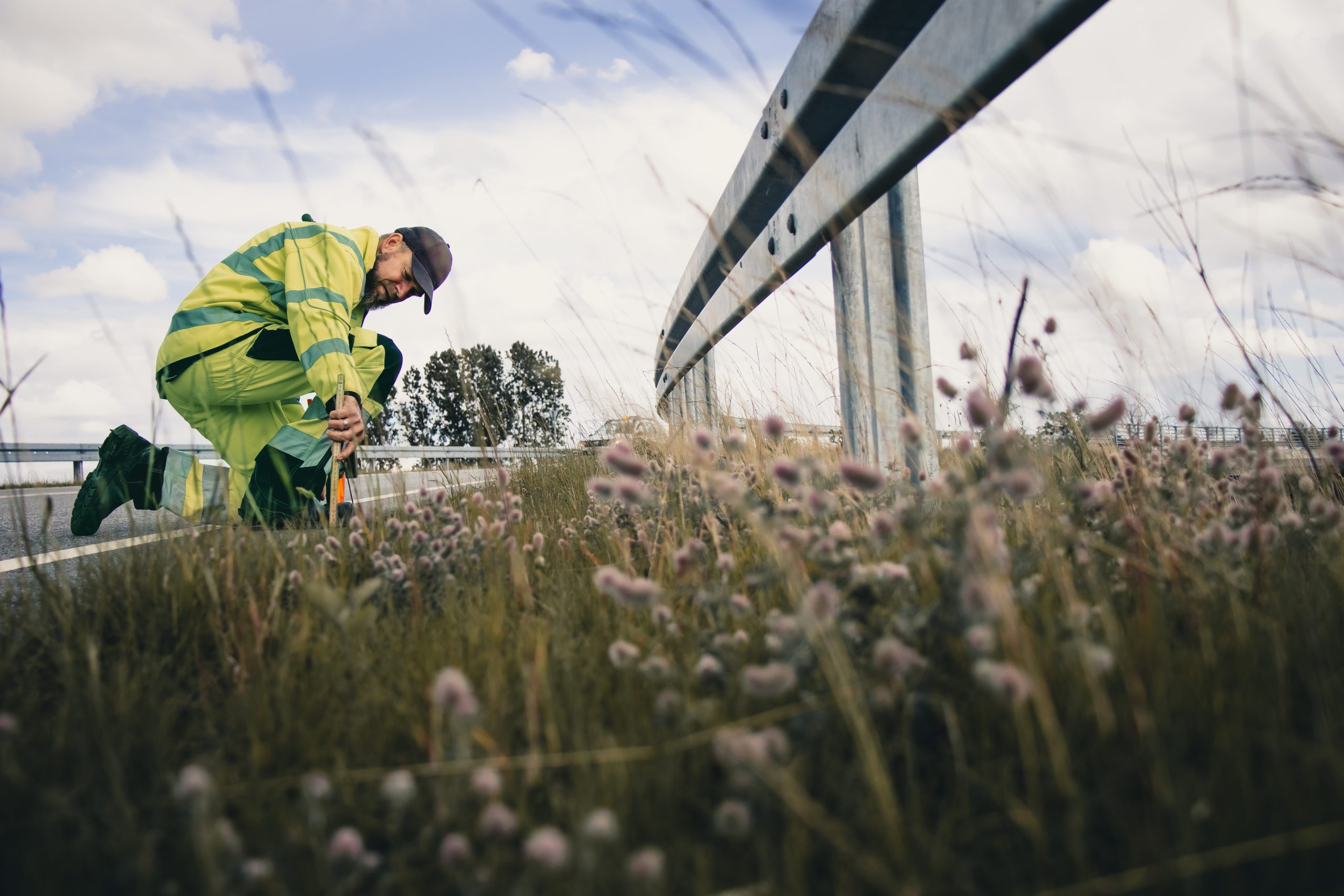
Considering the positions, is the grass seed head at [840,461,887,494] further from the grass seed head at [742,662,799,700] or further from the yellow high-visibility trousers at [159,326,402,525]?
the yellow high-visibility trousers at [159,326,402,525]

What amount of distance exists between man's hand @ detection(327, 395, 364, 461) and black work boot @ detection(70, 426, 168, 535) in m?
1.43

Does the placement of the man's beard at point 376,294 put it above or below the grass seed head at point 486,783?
above

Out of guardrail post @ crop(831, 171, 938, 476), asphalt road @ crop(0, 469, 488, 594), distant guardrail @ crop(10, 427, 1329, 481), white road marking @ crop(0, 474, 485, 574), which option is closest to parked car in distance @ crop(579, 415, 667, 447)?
distant guardrail @ crop(10, 427, 1329, 481)

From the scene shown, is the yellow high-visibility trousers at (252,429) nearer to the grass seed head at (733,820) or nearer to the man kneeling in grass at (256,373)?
the man kneeling in grass at (256,373)

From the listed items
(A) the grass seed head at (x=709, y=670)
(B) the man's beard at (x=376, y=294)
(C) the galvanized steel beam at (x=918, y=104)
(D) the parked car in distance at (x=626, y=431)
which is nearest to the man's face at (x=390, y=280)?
(B) the man's beard at (x=376, y=294)

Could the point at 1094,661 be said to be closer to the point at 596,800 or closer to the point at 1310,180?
the point at 596,800

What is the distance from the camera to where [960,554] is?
101cm

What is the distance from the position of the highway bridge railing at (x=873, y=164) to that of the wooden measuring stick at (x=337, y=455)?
153 centimetres

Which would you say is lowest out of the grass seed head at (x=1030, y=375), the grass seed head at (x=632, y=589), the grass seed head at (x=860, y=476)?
the grass seed head at (x=632, y=589)

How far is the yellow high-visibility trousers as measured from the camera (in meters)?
3.93

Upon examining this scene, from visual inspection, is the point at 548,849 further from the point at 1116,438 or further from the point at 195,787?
the point at 1116,438

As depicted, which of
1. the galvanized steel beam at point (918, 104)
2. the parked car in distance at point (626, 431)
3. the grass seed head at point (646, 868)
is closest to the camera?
the grass seed head at point (646, 868)

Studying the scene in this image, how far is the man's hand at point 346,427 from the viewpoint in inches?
120

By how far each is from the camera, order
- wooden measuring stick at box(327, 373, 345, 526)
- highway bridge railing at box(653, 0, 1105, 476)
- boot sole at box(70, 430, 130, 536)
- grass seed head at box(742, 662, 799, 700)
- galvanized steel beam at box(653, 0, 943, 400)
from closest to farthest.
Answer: grass seed head at box(742, 662, 799, 700)
highway bridge railing at box(653, 0, 1105, 476)
galvanized steel beam at box(653, 0, 943, 400)
wooden measuring stick at box(327, 373, 345, 526)
boot sole at box(70, 430, 130, 536)
